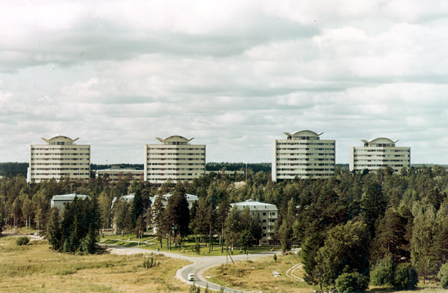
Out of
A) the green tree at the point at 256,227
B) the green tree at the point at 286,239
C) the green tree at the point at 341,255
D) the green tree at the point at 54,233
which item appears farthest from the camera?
the green tree at the point at 54,233

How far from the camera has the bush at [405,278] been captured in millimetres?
71562

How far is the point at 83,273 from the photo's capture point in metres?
88.1

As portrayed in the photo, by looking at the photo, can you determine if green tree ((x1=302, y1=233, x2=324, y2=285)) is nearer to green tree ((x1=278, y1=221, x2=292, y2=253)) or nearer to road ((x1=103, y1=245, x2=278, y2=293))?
road ((x1=103, y1=245, x2=278, y2=293))

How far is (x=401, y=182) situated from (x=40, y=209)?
113 metres

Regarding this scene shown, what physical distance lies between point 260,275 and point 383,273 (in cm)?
1880

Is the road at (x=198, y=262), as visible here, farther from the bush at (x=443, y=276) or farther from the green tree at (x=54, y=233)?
the bush at (x=443, y=276)

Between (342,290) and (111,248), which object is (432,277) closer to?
(342,290)

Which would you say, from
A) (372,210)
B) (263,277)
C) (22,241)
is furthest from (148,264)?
(22,241)

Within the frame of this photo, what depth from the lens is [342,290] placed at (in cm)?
6694

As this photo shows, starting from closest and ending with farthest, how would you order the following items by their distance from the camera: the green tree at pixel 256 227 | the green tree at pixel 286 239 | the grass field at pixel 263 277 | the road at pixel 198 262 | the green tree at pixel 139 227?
1. the grass field at pixel 263 277
2. the road at pixel 198 262
3. the green tree at pixel 286 239
4. the green tree at pixel 256 227
5. the green tree at pixel 139 227

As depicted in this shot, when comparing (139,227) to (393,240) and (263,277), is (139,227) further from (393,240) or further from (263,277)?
(393,240)

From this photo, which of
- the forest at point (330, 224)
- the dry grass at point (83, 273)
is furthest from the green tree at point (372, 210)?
the dry grass at point (83, 273)

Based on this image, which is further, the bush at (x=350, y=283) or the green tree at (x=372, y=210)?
the green tree at (x=372, y=210)

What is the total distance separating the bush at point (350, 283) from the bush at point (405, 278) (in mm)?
7185
